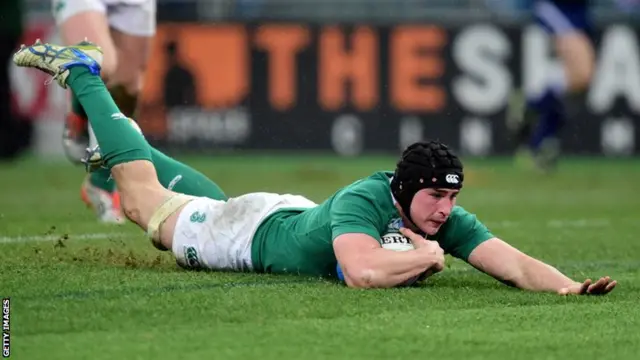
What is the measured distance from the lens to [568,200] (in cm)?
1297

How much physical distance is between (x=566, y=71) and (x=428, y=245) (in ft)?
37.6

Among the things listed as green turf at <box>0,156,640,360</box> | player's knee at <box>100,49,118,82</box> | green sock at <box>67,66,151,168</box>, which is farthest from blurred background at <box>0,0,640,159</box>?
green sock at <box>67,66,151,168</box>

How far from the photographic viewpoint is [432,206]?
6121mm

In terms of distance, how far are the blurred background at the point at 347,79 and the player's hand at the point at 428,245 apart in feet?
41.4

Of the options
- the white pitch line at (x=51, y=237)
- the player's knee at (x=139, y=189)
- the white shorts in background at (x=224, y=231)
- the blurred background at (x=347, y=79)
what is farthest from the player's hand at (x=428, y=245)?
the blurred background at (x=347, y=79)

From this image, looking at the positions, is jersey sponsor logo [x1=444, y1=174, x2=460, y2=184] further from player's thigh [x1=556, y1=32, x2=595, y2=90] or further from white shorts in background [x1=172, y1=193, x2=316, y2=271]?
player's thigh [x1=556, y1=32, x2=595, y2=90]

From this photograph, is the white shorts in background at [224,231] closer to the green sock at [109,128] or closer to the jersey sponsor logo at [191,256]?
Result: the jersey sponsor logo at [191,256]

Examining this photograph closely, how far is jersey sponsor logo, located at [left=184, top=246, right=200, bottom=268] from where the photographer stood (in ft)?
22.2

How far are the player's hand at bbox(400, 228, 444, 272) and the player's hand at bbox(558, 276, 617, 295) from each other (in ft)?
1.84

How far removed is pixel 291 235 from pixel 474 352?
1911 millimetres

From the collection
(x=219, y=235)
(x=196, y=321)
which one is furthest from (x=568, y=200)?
(x=196, y=321)

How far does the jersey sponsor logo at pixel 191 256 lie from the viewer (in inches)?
267

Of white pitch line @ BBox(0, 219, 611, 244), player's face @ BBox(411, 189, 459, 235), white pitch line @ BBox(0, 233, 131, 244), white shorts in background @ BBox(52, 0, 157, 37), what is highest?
white shorts in background @ BBox(52, 0, 157, 37)

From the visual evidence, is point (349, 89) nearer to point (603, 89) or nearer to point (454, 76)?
point (454, 76)
